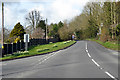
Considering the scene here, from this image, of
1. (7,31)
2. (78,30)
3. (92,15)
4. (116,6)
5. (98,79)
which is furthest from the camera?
(78,30)

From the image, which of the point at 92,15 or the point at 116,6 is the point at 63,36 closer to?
the point at 92,15

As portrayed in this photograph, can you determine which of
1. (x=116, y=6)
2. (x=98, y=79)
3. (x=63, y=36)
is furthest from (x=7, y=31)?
(x=98, y=79)

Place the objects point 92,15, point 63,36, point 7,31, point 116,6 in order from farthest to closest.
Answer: point 63,36, point 92,15, point 7,31, point 116,6

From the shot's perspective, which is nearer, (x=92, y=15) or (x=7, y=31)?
(x=7, y=31)

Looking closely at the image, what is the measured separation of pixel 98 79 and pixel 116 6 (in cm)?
4612

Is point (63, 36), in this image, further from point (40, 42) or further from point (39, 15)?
point (40, 42)

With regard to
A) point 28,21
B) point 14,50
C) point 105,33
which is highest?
point 28,21

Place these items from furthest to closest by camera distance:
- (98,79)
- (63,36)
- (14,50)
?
(63,36) < (14,50) < (98,79)

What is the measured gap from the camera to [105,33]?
5331 centimetres

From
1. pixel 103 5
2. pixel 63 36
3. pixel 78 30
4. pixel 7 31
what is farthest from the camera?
pixel 78 30

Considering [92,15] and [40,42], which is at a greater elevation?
[92,15]

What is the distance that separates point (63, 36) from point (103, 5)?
1073 inches

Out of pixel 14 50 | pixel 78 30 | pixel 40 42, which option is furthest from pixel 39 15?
pixel 14 50

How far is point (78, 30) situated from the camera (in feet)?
324
